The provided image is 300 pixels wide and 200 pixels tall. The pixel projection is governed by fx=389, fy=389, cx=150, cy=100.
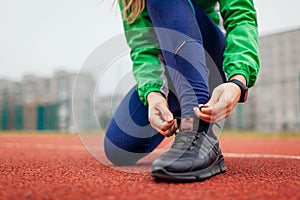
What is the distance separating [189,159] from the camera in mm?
861

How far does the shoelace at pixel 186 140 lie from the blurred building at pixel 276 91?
7.36 meters

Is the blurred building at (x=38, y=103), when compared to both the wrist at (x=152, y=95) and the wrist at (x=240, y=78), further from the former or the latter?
the wrist at (x=240, y=78)

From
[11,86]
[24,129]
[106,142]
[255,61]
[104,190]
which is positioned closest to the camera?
[104,190]

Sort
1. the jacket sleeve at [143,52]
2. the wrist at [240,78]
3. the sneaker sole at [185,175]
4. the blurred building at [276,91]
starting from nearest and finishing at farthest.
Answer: the sneaker sole at [185,175] < the wrist at [240,78] < the jacket sleeve at [143,52] < the blurred building at [276,91]

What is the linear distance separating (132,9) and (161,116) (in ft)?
1.32

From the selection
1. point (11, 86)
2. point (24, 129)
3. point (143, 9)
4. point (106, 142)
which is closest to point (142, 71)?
point (143, 9)

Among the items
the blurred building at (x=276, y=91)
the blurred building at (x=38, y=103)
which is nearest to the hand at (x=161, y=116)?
the blurred building at (x=276, y=91)

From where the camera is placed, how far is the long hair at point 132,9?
3.84 ft

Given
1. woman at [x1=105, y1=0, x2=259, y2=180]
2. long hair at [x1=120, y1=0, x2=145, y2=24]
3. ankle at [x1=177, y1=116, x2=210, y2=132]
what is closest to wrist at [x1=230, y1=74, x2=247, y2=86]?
woman at [x1=105, y1=0, x2=259, y2=180]

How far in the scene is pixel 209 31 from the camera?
1262mm

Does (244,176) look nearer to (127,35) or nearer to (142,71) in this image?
(142,71)

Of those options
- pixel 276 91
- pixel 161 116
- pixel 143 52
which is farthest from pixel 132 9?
pixel 276 91

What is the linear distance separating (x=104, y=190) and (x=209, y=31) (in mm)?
703

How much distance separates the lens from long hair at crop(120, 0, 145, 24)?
117 cm
